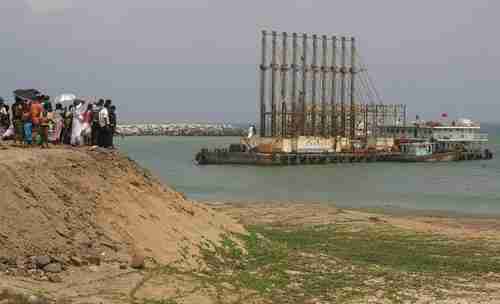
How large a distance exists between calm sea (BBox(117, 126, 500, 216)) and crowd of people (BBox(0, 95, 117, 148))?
25286 mm

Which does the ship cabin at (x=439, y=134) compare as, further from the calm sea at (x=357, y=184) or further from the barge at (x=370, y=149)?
the calm sea at (x=357, y=184)

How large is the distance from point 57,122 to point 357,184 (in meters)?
41.7

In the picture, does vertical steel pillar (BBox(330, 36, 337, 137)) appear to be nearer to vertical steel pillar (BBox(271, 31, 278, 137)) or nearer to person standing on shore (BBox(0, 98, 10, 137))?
vertical steel pillar (BBox(271, 31, 278, 137))

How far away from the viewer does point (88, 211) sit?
14.1m

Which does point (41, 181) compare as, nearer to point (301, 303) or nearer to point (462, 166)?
point (301, 303)

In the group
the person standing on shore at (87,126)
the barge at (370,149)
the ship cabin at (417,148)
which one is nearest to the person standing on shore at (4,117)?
the person standing on shore at (87,126)

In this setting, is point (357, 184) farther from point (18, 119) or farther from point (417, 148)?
point (18, 119)

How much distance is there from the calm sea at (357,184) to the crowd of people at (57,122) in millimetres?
25286

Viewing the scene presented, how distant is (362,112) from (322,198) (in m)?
50.0

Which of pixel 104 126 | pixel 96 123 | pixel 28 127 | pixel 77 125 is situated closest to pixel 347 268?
pixel 104 126

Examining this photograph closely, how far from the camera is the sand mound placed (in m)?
12.7

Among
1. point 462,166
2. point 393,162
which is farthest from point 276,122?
point 462,166

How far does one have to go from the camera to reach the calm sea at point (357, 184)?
4528 centimetres

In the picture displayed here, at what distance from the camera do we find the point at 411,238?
22.8 meters
